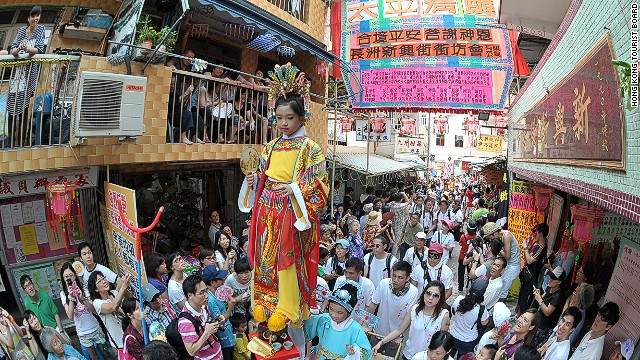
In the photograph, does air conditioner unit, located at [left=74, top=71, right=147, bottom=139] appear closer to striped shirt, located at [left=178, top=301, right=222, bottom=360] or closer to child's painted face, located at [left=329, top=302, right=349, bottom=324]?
striped shirt, located at [left=178, top=301, right=222, bottom=360]

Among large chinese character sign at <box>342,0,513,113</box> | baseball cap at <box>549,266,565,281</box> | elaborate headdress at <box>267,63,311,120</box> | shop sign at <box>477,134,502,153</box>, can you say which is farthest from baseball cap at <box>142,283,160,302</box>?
shop sign at <box>477,134,502,153</box>

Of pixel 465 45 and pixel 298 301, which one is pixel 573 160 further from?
pixel 465 45

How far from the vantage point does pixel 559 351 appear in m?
4.57

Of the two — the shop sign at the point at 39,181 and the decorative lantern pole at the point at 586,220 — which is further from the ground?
the shop sign at the point at 39,181

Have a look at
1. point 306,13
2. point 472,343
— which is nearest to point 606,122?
point 472,343

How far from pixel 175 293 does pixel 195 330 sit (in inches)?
51.6

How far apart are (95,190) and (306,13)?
664cm

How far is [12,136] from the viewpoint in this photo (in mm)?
6016

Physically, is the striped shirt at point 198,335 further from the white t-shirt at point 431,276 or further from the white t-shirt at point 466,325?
the white t-shirt at point 431,276

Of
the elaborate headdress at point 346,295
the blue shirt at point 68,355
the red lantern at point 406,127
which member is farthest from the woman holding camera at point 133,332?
the red lantern at point 406,127

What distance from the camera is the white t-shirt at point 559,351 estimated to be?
4549mm

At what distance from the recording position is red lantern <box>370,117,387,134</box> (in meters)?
14.8

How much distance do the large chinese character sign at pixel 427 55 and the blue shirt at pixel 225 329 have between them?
724cm

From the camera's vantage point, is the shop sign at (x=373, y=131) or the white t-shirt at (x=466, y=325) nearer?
the white t-shirt at (x=466, y=325)
